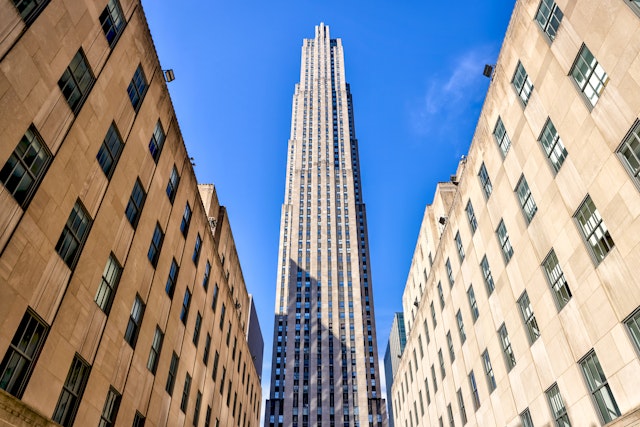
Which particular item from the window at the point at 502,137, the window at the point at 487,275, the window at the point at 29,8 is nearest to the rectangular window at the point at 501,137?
the window at the point at 502,137

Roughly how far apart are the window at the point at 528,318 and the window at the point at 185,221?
22.5 metres

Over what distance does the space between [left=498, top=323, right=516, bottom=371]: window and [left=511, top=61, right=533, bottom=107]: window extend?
44.1 feet

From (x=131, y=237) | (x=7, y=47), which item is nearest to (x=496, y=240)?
(x=131, y=237)

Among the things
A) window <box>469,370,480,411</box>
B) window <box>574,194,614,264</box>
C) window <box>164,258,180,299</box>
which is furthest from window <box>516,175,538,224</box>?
window <box>164,258,180,299</box>

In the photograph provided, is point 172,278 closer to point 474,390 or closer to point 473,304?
point 473,304

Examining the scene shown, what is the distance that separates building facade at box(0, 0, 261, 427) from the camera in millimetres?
14852

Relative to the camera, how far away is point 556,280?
21.5 meters

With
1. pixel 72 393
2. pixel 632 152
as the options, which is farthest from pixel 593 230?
pixel 72 393

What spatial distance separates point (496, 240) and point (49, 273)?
23910mm

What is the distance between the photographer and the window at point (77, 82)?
1775 centimetres

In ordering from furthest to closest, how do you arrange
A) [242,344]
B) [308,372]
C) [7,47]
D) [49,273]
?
[308,372] → [242,344] → [49,273] → [7,47]

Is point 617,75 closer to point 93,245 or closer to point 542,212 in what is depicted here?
point 542,212

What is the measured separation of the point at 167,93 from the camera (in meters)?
28.5

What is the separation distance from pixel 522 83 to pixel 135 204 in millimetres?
22050
